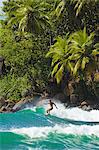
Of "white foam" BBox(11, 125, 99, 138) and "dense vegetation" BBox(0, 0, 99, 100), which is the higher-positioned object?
"dense vegetation" BBox(0, 0, 99, 100)

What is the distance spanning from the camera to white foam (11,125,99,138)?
21266mm

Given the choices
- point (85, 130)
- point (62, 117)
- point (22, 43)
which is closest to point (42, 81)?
point (22, 43)

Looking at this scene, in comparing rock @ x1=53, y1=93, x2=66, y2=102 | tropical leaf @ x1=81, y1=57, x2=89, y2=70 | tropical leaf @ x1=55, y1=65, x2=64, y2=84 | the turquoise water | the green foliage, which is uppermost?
tropical leaf @ x1=81, y1=57, x2=89, y2=70

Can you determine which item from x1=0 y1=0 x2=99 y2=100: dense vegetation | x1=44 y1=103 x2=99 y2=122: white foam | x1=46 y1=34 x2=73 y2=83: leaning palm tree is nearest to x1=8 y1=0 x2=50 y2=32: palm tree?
x1=0 y1=0 x2=99 y2=100: dense vegetation

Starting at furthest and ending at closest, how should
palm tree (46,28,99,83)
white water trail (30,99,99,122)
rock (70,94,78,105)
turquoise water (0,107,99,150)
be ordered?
rock (70,94,78,105), palm tree (46,28,99,83), white water trail (30,99,99,122), turquoise water (0,107,99,150)

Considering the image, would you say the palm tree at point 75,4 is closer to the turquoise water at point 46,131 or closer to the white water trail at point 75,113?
the white water trail at point 75,113

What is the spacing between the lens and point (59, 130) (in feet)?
72.5

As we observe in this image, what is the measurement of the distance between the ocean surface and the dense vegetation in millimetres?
4181

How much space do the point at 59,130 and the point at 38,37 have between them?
44.1 feet

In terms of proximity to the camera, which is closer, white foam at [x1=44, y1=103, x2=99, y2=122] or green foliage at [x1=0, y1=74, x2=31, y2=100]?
white foam at [x1=44, y1=103, x2=99, y2=122]

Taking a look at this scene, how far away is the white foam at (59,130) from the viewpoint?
2127 cm

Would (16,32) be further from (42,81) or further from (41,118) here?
(41,118)

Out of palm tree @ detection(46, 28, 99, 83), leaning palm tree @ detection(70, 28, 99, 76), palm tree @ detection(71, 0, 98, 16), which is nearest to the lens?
leaning palm tree @ detection(70, 28, 99, 76)

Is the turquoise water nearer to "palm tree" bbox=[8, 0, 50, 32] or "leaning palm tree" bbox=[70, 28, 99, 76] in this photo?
"leaning palm tree" bbox=[70, 28, 99, 76]
